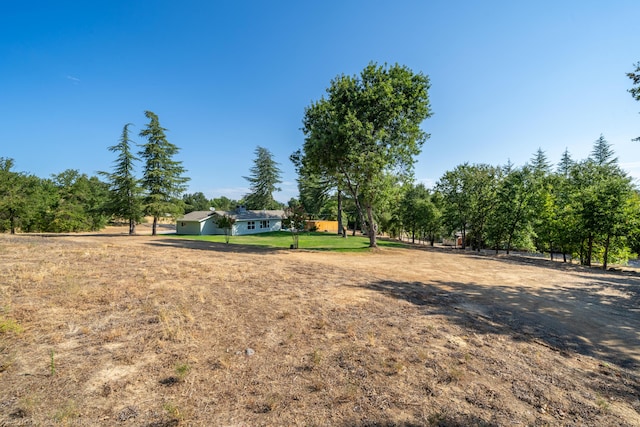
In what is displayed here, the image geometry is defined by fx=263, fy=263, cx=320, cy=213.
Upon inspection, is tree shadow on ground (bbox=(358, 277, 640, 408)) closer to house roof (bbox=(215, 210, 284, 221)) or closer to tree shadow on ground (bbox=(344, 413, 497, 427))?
tree shadow on ground (bbox=(344, 413, 497, 427))

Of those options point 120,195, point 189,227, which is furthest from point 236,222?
point 120,195

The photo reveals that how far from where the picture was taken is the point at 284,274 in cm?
1113

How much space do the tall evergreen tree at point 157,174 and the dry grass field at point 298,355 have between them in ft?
93.4

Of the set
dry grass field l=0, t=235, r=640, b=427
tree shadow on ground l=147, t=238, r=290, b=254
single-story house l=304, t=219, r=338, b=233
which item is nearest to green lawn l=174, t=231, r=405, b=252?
tree shadow on ground l=147, t=238, r=290, b=254

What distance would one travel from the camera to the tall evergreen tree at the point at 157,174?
3522 cm

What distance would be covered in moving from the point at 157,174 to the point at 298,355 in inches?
1510

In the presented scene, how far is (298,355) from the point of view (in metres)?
4.75

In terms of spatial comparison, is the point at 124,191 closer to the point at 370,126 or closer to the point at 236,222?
the point at 236,222

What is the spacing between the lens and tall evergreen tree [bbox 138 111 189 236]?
3522cm

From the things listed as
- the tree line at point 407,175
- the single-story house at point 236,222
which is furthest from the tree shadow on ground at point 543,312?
the single-story house at point 236,222

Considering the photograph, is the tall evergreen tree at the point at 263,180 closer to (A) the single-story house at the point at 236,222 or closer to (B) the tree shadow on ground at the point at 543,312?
(A) the single-story house at the point at 236,222

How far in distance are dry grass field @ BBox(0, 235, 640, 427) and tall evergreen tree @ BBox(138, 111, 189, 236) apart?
2848 centimetres

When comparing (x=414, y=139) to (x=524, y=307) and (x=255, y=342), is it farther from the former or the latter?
(x=255, y=342)

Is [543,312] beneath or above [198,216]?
beneath
